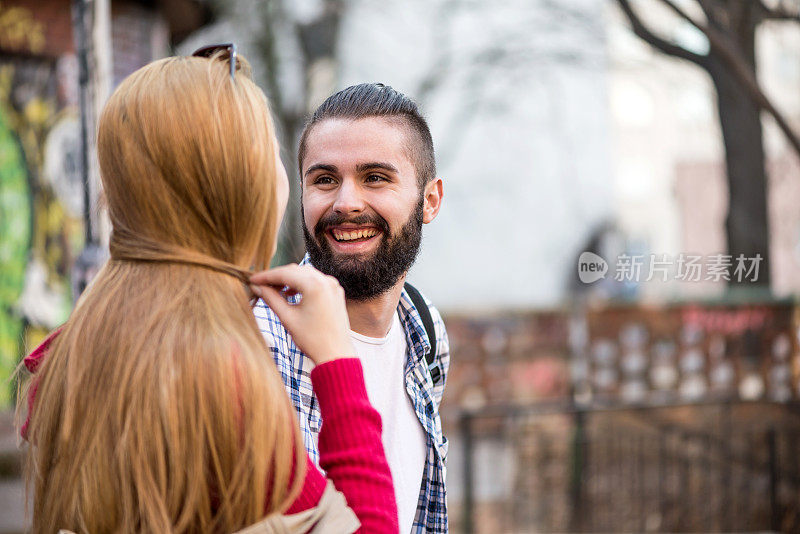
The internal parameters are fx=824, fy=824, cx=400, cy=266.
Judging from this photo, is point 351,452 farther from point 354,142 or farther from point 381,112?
point 381,112

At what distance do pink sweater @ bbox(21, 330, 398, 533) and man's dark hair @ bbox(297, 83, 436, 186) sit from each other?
921 millimetres

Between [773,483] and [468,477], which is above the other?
[468,477]

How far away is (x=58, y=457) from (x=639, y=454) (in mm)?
6574

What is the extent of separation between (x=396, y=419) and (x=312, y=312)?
0.75 metres

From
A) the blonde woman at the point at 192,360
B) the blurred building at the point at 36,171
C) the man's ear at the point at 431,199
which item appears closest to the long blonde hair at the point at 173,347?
the blonde woman at the point at 192,360

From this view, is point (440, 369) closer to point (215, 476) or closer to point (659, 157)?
point (215, 476)

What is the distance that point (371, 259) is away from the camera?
2.24m

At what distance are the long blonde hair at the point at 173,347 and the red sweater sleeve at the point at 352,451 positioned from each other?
→ 0.07 meters

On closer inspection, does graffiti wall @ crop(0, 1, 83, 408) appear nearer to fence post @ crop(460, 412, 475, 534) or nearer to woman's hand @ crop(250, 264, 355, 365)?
fence post @ crop(460, 412, 475, 534)

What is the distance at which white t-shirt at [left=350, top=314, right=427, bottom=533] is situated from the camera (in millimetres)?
2211

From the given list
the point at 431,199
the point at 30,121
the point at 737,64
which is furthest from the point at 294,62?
the point at 431,199

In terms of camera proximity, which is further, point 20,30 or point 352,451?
point 20,30

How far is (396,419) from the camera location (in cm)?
226

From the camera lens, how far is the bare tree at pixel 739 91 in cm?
484
